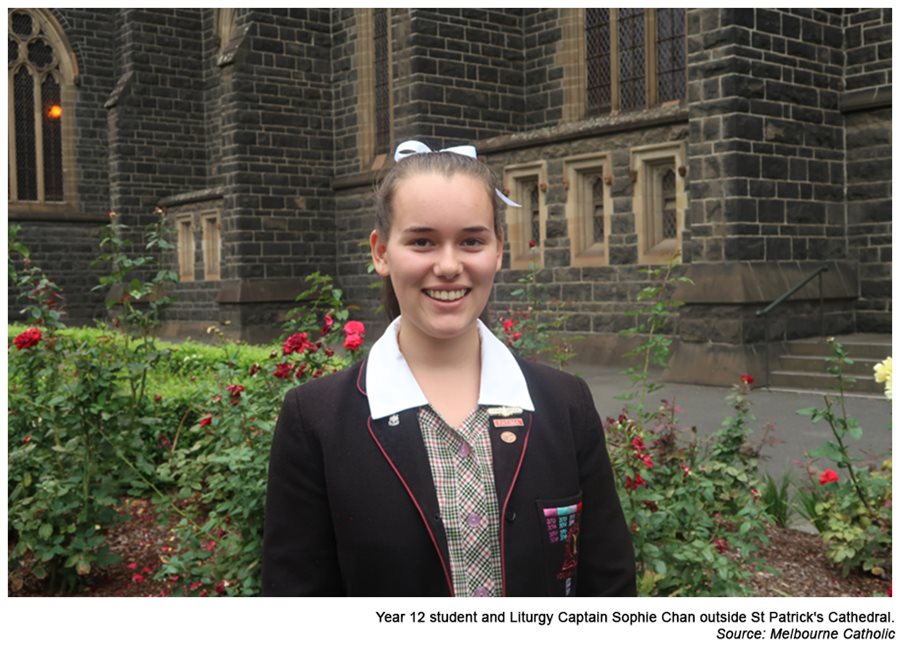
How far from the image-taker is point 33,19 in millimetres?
24391

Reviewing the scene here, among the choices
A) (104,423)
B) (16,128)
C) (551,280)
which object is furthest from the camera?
(16,128)

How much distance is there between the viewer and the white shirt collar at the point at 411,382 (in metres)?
1.91

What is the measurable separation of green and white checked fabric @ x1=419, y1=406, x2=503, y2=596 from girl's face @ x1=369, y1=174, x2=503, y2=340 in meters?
0.19

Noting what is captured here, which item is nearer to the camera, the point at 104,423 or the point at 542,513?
the point at 542,513

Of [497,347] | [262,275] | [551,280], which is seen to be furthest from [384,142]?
[497,347]

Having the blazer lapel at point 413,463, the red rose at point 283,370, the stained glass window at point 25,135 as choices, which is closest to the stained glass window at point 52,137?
the stained glass window at point 25,135

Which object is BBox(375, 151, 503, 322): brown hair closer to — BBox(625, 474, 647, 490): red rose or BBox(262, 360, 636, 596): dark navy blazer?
BBox(262, 360, 636, 596): dark navy blazer

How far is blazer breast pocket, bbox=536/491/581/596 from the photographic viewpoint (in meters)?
1.89

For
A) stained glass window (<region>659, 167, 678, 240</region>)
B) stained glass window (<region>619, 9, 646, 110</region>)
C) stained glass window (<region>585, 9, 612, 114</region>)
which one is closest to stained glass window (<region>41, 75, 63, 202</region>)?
stained glass window (<region>585, 9, 612, 114</region>)

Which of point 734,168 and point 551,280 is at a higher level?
point 734,168

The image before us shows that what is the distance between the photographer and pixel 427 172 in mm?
1847

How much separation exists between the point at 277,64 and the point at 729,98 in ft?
34.1

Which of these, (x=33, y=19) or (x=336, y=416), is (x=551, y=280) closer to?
(x=336, y=416)

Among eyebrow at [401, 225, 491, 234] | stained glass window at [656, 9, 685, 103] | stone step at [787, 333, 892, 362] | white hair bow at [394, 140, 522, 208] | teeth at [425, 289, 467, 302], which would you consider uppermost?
stained glass window at [656, 9, 685, 103]
